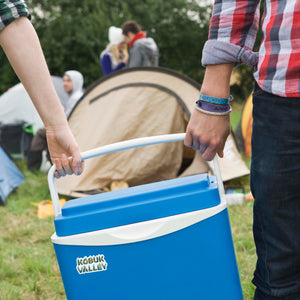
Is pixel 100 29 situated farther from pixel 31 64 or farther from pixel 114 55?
pixel 31 64

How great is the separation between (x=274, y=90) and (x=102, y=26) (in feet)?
37.9

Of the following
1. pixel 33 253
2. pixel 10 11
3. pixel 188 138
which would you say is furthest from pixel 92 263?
pixel 33 253

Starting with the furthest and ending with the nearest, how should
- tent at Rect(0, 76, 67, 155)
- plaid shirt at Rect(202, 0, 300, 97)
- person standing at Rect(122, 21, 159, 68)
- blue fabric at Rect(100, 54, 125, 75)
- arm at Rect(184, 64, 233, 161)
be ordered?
1. tent at Rect(0, 76, 67, 155)
2. blue fabric at Rect(100, 54, 125, 75)
3. person standing at Rect(122, 21, 159, 68)
4. arm at Rect(184, 64, 233, 161)
5. plaid shirt at Rect(202, 0, 300, 97)

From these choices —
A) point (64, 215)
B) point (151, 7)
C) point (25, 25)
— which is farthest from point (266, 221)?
point (151, 7)

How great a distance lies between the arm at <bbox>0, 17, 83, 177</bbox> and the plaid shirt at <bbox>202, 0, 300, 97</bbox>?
0.38 meters

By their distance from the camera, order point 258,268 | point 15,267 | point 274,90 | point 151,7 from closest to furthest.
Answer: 1. point 274,90
2. point 258,268
3. point 15,267
4. point 151,7

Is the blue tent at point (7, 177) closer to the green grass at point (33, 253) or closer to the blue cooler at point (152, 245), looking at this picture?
the green grass at point (33, 253)

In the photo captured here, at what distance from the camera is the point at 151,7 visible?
12.7 m

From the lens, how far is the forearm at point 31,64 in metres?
0.92

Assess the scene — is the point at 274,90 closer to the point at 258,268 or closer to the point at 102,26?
the point at 258,268

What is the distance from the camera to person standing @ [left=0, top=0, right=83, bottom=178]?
0.91m

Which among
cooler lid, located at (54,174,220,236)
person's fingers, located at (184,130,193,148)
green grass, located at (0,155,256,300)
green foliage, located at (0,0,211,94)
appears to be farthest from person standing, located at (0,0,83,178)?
green foliage, located at (0,0,211,94)

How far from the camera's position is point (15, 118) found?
601 cm

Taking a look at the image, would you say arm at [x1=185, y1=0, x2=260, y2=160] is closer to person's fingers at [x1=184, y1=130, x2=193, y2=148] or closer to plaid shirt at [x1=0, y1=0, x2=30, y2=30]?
person's fingers at [x1=184, y1=130, x2=193, y2=148]
